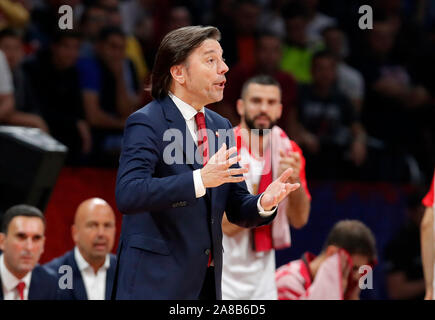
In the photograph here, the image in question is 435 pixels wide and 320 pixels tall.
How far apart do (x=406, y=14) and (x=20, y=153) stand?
542cm

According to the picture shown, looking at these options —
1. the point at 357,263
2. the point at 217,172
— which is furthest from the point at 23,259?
the point at 217,172

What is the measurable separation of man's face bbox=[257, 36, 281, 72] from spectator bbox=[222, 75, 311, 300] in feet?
8.34

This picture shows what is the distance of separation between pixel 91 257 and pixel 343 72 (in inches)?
153

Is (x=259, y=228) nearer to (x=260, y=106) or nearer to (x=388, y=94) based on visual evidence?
(x=260, y=106)

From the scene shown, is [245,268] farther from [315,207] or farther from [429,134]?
[429,134]

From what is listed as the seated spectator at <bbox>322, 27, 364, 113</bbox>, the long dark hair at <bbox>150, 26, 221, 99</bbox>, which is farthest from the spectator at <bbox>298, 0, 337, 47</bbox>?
the long dark hair at <bbox>150, 26, 221, 99</bbox>

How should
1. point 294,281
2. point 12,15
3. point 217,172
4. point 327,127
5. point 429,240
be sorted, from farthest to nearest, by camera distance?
point 327,127
point 12,15
point 294,281
point 429,240
point 217,172

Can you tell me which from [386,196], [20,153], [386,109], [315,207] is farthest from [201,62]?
[386,109]

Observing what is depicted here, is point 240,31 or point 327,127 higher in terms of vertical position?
point 240,31

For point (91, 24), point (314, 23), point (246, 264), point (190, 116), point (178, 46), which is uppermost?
point (314, 23)

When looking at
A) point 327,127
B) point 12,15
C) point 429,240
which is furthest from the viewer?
point 327,127

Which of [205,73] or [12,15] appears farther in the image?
[12,15]

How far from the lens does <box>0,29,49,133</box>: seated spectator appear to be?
6.25 meters

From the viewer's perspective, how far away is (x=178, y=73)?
287 cm
